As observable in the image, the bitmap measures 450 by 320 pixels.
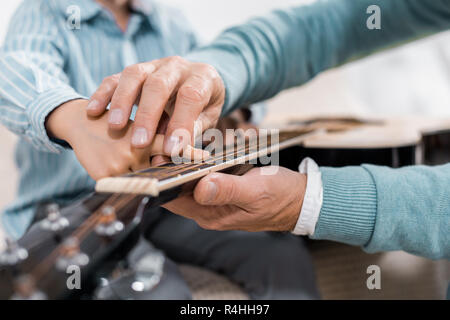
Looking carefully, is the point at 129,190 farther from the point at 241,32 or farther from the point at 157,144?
the point at 241,32

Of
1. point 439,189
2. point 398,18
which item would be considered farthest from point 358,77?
point 439,189

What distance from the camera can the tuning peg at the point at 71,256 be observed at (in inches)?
9.5

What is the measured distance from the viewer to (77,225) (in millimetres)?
278

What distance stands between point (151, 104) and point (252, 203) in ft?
0.49

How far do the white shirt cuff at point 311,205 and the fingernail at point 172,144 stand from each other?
6.2 inches

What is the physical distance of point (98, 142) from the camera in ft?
1.33

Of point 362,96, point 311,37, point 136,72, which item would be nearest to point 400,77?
point 362,96

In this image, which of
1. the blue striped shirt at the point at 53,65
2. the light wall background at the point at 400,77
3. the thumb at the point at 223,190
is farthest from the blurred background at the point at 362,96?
the thumb at the point at 223,190

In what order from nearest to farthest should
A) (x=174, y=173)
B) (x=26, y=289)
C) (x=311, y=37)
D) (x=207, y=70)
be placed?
(x=26, y=289)
(x=174, y=173)
(x=207, y=70)
(x=311, y=37)

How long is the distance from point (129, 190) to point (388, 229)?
29 cm

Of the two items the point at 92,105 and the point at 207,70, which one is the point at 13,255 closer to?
the point at 92,105

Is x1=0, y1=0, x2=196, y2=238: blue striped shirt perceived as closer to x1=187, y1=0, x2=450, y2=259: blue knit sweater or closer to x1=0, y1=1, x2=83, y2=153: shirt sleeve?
x1=0, y1=1, x2=83, y2=153: shirt sleeve

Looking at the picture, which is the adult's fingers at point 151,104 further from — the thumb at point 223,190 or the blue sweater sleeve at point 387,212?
the blue sweater sleeve at point 387,212

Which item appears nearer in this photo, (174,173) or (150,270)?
(174,173)
